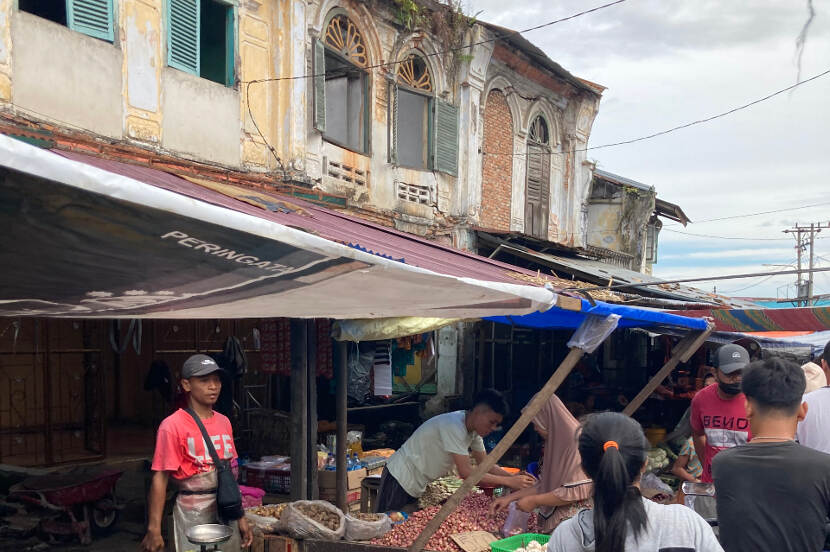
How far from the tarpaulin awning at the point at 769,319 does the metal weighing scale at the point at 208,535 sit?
20.1 feet

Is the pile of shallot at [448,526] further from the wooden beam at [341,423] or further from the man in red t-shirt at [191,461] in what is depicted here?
the wooden beam at [341,423]

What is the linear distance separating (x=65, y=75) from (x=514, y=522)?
607cm

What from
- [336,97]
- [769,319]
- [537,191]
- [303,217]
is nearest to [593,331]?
[303,217]

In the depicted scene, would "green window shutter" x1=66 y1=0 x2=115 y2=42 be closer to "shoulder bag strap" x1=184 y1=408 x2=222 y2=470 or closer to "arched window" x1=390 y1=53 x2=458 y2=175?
"shoulder bag strap" x1=184 y1=408 x2=222 y2=470

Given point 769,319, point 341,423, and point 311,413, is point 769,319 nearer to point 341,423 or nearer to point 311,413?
point 341,423

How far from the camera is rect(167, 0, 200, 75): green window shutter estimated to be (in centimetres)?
807

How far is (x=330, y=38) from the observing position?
10289 mm

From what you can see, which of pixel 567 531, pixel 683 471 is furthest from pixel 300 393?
pixel 567 531

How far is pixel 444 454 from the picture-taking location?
5.42 metres

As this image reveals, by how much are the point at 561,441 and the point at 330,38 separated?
7.63 metres

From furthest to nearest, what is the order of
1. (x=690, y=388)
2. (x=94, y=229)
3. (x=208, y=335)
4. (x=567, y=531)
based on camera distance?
(x=690, y=388) < (x=208, y=335) < (x=567, y=531) < (x=94, y=229)

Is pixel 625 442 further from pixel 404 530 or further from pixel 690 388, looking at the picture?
pixel 690 388

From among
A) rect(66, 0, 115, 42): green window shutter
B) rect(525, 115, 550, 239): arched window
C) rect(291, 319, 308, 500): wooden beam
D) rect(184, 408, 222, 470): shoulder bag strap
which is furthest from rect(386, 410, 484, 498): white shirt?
rect(525, 115, 550, 239): arched window

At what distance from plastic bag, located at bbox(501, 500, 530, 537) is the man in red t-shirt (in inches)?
74.2
